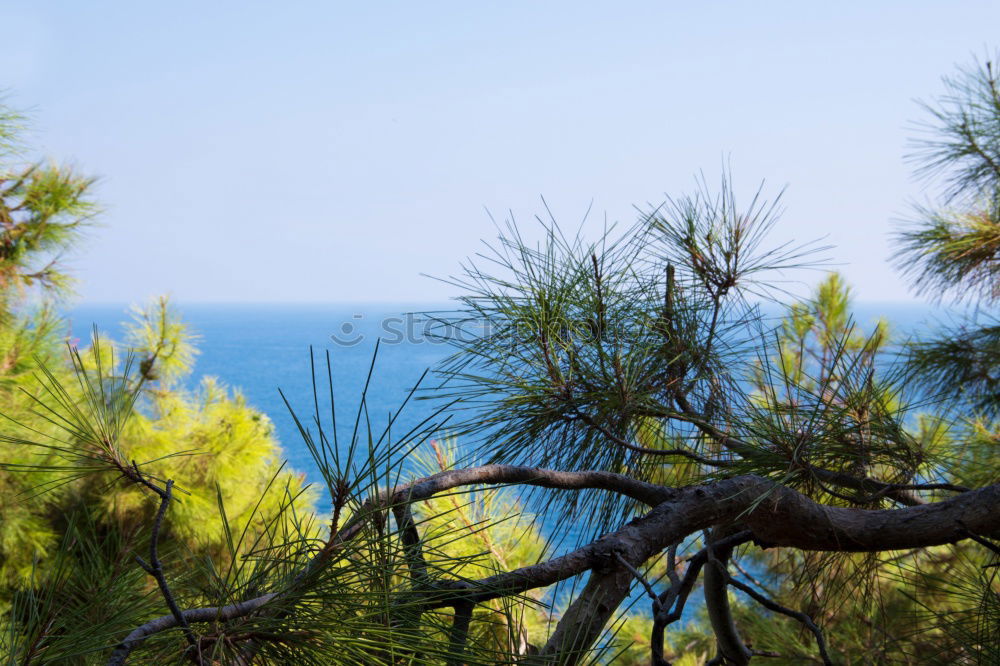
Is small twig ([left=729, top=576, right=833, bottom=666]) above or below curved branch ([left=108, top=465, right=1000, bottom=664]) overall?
below

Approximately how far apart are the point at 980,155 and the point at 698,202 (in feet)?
3.78

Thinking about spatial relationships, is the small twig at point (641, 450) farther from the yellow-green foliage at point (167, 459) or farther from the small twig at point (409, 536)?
the yellow-green foliage at point (167, 459)

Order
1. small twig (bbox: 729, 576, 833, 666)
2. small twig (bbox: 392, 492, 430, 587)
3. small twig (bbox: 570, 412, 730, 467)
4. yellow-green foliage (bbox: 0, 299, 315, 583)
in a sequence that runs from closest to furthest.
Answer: small twig (bbox: 392, 492, 430, 587)
small twig (bbox: 729, 576, 833, 666)
small twig (bbox: 570, 412, 730, 467)
yellow-green foliage (bbox: 0, 299, 315, 583)

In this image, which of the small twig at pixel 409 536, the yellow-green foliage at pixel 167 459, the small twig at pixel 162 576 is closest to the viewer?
the small twig at pixel 162 576

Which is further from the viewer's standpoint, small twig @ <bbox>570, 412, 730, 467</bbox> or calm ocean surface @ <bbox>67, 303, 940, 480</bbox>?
calm ocean surface @ <bbox>67, 303, 940, 480</bbox>

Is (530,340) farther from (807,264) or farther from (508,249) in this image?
(807,264)

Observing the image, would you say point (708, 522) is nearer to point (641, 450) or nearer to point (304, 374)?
point (641, 450)

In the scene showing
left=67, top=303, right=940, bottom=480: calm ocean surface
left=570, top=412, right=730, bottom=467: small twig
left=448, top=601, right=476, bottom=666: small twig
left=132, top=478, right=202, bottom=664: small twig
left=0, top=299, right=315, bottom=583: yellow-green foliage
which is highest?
left=570, top=412, right=730, bottom=467: small twig

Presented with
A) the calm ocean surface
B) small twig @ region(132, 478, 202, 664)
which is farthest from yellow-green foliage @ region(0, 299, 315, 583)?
the calm ocean surface

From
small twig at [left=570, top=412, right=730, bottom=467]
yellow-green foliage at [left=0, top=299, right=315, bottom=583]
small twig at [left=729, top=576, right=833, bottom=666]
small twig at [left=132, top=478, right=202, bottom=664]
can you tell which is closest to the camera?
small twig at [left=132, top=478, right=202, bottom=664]

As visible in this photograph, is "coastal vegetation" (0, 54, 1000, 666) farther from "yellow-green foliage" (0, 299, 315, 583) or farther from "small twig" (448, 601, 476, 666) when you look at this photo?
"yellow-green foliage" (0, 299, 315, 583)

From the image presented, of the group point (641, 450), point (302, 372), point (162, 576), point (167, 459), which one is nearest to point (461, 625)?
point (162, 576)

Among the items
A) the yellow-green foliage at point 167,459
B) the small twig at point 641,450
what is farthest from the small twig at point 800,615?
the yellow-green foliage at point 167,459

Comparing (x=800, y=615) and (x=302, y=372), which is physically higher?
(x=800, y=615)
